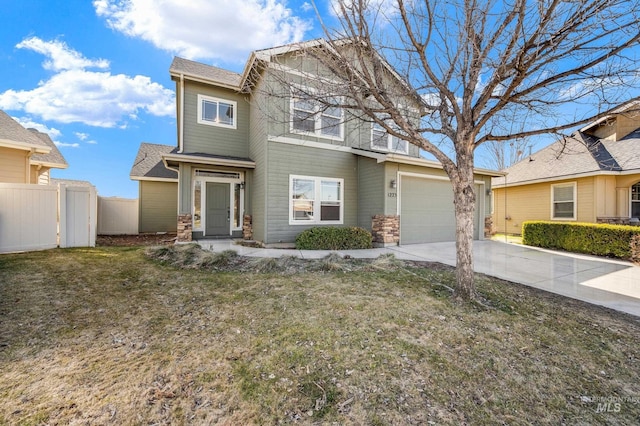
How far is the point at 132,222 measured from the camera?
527 inches

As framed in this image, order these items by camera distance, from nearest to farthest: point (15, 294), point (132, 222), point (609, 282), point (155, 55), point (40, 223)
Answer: point (15, 294)
point (609, 282)
point (40, 223)
point (155, 55)
point (132, 222)

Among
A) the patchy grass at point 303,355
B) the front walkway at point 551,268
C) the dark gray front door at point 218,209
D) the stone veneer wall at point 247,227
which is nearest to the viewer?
the patchy grass at point 303,355

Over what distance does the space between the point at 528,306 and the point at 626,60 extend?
355 cm

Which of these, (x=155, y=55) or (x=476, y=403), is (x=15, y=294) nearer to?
(x=476, y=403)

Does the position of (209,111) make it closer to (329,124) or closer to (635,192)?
(329,124)

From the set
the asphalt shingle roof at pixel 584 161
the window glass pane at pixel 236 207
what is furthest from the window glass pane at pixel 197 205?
the asphalt shingle roof at pixel 584 161

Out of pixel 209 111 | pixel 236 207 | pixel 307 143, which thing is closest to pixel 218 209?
pixel 236 207

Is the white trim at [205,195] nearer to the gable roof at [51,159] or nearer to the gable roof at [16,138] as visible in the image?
the gable roof at [16,138]

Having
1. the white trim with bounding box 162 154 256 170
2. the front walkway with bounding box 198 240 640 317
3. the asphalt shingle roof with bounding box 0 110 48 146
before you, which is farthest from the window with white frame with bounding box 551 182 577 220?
the asphalt shingle roof with bounding box 0 110 48 146

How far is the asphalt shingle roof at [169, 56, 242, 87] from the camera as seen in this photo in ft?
32.3

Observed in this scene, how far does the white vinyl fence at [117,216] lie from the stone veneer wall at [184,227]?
5.82 meters

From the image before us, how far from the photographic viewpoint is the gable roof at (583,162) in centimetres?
1084

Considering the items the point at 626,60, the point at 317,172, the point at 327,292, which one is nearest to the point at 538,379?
the point at 327,292

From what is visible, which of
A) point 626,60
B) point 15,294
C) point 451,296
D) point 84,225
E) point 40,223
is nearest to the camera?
point 626,60
